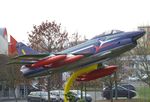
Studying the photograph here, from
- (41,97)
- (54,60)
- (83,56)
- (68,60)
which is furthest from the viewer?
(41,97)

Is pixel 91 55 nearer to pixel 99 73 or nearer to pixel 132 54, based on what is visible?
pixel 99 73

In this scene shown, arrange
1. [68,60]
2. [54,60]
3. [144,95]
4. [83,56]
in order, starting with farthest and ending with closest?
[144,95]
[83,56]
[68,60]
[54,60]

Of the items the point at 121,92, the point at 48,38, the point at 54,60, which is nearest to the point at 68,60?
the point at 54,60

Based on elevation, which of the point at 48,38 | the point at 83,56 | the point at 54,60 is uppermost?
the point at 48,38

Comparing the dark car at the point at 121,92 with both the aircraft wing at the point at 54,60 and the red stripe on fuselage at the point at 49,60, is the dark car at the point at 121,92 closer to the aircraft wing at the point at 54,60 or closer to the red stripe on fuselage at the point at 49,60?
the aircraft wing at the point at 54,60

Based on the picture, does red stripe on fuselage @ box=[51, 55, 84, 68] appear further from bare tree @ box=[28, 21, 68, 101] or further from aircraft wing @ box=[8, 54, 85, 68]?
bare tree @ box=[28, 21, 68, 101]

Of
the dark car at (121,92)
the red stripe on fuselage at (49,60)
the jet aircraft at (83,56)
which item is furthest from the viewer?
the dark car at (121,92)

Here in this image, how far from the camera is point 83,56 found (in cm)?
1989

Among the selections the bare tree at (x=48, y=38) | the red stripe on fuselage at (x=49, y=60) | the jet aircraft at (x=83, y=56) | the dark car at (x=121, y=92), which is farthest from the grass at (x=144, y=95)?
the red stripe on fuselage at (x=49, y=60)

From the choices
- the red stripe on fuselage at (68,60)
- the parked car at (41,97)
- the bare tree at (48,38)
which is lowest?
the parked car at (41,97)

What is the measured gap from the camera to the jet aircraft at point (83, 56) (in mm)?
19734

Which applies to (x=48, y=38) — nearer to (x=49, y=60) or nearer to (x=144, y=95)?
(x=144, y=95)

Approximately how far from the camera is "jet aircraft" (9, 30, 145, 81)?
1973 cm

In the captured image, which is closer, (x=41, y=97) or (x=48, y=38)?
(x=48, y=38)
